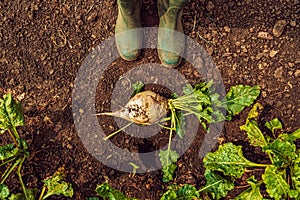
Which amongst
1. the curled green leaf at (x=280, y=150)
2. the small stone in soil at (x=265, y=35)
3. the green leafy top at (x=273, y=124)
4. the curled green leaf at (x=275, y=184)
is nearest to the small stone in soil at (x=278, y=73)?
the small stone in soil at (x=265, y=35)

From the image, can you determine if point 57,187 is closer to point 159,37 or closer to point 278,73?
point 159,37

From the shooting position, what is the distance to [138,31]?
8.76 feet

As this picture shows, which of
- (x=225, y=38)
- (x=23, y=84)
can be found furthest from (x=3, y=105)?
(x=225, y=38)

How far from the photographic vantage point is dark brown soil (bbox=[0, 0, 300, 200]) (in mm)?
2672

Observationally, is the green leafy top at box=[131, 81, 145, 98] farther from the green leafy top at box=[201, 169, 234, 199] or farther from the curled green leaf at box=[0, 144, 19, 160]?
the curled green leaf at box=[0, 144, 19, 160]

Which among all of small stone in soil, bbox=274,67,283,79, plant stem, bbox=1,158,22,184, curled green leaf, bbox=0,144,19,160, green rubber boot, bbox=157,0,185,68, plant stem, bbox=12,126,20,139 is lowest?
plant stem, bbox=1,158,22,184

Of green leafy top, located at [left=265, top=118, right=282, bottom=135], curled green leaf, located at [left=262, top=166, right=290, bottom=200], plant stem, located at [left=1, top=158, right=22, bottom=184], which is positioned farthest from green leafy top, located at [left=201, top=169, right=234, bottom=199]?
plant stem, located at [left=1, top=158, right=22, bottom=184]

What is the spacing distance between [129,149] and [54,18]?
867mm

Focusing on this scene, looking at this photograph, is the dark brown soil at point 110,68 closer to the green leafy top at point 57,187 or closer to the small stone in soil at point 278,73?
the small stone in soil at point 278,73

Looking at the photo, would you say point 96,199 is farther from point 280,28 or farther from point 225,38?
point 280,28

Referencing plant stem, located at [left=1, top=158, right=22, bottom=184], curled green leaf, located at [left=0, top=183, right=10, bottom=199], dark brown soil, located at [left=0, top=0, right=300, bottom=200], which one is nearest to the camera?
curled green leaf, located at [left=0, top=183, right=10, bottom=199]

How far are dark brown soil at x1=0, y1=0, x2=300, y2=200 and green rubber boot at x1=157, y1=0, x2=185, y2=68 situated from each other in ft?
0.29

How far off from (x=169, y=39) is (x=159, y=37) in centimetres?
7

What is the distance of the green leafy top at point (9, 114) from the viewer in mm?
2471
